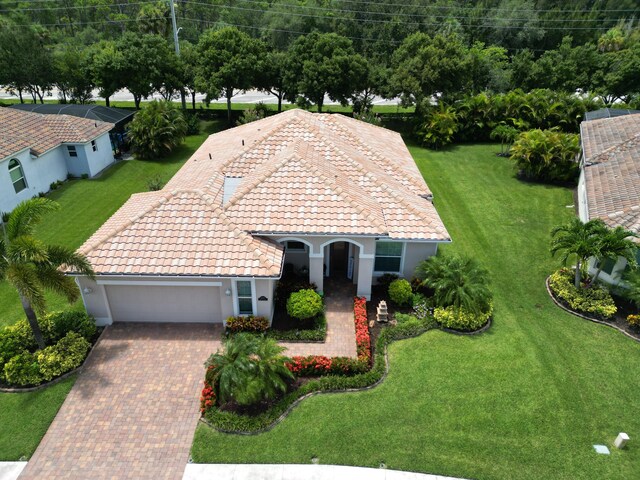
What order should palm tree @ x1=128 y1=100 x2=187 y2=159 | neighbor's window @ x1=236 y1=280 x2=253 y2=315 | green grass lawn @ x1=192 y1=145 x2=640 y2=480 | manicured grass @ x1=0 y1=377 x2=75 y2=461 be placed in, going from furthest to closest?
palm tree @ x1=128 y1=100 x2=187 y2=159, neighbor's window @ x1=236 y1=280 x2=253 y2=315, manicured grass @ x1=0 y1=377 x2=75 y2=461, green grass lawn @ x1=192 y1=145 x2=640 y2=480

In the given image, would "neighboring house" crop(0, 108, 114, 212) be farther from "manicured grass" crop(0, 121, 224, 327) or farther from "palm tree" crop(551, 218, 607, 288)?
"palm tree" crop(551, 218, 607, 288)

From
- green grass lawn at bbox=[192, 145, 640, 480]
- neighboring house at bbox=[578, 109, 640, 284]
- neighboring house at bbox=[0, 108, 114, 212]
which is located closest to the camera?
green grass lawn at bbox=[192, 145, 640, 480]

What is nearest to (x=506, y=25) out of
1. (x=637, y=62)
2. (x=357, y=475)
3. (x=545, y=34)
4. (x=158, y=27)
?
(x=545, y=34)

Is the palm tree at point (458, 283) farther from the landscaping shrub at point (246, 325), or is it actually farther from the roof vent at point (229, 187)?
the roof vent at point (229, 187)

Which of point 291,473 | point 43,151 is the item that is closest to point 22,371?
point 291,473

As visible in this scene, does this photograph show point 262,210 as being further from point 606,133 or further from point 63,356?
point 606,133

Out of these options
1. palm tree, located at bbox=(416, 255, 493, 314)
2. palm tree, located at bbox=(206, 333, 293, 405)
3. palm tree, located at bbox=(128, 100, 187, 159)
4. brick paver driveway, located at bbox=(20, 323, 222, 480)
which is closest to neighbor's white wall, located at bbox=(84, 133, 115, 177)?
palm tree, located at bbox=(128, 100, 187, 159)
